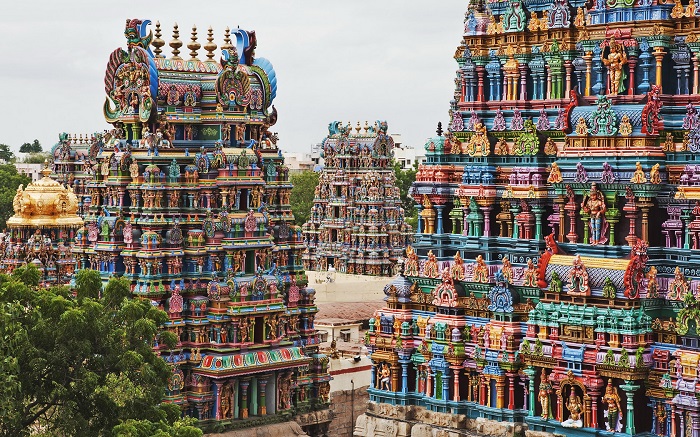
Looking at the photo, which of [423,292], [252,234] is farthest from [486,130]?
[252,234]

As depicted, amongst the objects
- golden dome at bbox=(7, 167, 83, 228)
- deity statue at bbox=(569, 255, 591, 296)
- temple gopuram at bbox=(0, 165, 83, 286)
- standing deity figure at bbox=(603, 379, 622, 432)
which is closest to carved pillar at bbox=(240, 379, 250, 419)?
temple gopuram at bbox=(0, 165, 83, 286)

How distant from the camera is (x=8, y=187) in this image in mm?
89500

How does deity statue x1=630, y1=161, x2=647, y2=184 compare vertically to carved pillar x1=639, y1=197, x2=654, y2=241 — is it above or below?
above

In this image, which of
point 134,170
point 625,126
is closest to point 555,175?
point 625,126

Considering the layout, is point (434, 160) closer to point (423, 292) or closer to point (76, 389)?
point (423, 292)

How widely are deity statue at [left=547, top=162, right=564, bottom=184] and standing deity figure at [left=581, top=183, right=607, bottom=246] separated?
0.88 meters

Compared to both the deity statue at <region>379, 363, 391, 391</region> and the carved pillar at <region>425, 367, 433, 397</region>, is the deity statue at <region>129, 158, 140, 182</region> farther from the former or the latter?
the carved pillar at <region>425, 367, 433, 397</region>

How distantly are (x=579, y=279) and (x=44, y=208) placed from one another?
19339mm

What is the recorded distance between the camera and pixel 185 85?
1503 inches

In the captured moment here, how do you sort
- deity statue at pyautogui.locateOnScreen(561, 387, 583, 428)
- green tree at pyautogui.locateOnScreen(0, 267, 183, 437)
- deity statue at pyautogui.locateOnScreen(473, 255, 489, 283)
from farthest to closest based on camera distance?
deity statue at pyautogui.locateOnScreen(473, 255, 489, 283), deity statue at pyautogui.locateOnScreen(561, 387, 583, 428), green tree at pyautogui.locateOnScreen(0, 267, 183, 437)

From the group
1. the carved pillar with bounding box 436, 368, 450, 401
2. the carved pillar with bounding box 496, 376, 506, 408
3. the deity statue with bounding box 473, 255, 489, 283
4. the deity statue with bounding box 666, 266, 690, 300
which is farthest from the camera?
the carved pillar with bounding box 436, 368, 450, 401

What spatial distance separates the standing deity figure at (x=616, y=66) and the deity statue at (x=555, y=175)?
1.74 metres

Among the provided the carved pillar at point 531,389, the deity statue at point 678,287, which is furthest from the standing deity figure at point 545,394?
the deity statue at point 678,287

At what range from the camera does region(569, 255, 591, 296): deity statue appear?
29.6m
